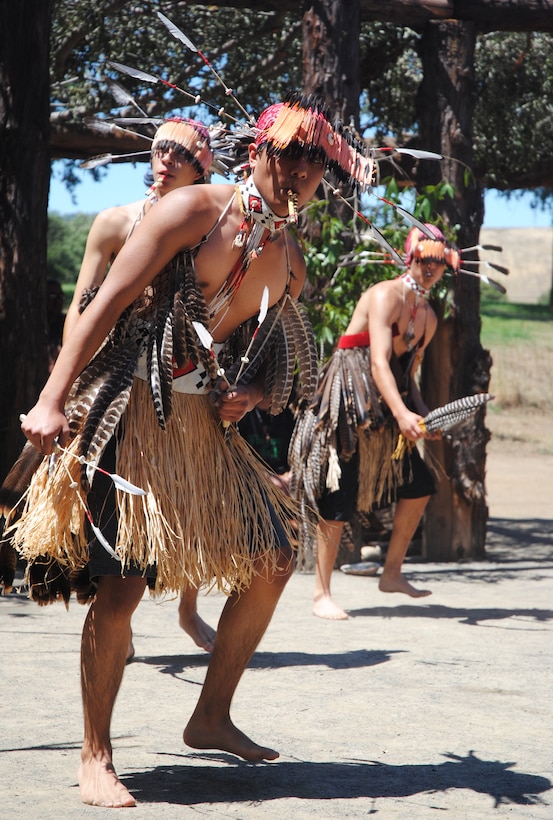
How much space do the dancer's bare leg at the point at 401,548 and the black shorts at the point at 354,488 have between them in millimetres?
70

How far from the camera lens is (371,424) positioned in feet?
18.3

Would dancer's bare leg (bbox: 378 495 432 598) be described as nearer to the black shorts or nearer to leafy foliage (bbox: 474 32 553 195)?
the black shorts

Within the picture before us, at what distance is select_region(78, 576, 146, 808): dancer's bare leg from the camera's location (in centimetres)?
263

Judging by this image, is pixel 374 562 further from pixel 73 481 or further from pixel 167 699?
pixel 73 481

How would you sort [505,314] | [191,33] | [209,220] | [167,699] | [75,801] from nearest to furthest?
[75,801]
[209,220]
[167,699]
[191,33]
[505,314]

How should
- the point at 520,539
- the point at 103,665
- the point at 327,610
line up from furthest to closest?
the point at 520,539 → the point at 327,610 → the point at 103,665

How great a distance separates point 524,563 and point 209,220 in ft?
17.9

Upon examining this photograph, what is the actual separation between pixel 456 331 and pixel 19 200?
3093mm

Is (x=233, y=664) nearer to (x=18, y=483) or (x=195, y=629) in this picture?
(x=18, y=483)

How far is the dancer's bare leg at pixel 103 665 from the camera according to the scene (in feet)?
8.64

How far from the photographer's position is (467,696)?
3783 millimetres

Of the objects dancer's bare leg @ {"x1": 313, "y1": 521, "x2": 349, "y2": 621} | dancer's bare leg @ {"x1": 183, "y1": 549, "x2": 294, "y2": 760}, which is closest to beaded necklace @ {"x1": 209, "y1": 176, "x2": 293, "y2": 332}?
dancer's bare leg @ {"x1": 183, "y1": 549, "x2": 294, "y2": 760}

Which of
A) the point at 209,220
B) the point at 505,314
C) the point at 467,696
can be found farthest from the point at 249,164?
the point at 505,314

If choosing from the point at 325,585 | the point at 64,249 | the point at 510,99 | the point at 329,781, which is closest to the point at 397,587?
the point at 325,585
